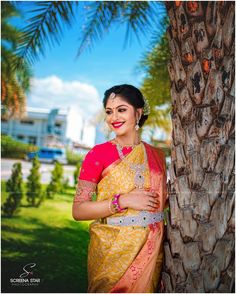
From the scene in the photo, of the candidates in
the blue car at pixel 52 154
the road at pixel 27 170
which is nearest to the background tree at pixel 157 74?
the road at pixel 27 170

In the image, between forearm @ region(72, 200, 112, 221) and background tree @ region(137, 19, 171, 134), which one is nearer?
forearm @ region(72, 200, 112, 221)

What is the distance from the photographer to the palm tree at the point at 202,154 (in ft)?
5.00

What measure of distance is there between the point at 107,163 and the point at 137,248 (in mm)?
417

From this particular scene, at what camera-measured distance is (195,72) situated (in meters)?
1.61

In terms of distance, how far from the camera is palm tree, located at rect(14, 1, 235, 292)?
1.53 meters

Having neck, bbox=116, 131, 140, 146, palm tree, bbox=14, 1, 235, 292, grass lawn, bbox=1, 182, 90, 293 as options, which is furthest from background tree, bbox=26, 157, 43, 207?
palm tree, bbox=14, 1, 235, 292

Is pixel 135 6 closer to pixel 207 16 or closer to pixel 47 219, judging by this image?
pixel 207 16

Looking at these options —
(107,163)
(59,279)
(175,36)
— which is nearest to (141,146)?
(107,163)

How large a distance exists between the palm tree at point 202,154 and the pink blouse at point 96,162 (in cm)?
30

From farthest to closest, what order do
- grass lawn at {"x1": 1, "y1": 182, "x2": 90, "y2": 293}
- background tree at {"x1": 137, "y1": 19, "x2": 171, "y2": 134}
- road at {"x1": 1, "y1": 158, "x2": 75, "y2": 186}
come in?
1. road at {"x1": 1, "y1": 158, "x2": 75, "y2": 186}
2. background tree at {"x1": 137, "y1": 19, "x2": 171, "y2": 134}
3. grass lawn at {"x1": 1, "y1": 182, "x2": 90, "y2": 293}

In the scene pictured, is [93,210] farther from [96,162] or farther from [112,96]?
[112,96]

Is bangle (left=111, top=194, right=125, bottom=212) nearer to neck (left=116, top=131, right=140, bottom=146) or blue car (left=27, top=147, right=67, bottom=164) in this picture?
neck (left=116, top=131, right=140, bottom=146)

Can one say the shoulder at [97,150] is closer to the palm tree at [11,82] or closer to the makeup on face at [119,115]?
the makeup on face at [119,115]

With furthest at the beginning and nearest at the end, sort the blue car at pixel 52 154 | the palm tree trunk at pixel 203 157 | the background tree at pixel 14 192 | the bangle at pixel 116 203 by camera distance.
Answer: the blue car at pixel 52 154 < the background tree at pixel 14 192 < the bangle at pixel 116 203 < the palm tree trunk at pixel 203 157
